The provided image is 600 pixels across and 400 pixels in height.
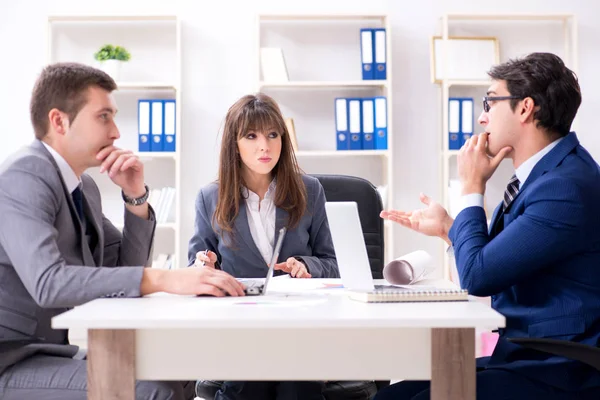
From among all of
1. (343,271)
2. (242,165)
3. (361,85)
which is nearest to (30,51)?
(361,85)

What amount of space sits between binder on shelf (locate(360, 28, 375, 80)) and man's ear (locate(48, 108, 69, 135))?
2.82 metres

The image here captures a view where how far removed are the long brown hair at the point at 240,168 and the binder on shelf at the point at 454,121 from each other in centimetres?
206

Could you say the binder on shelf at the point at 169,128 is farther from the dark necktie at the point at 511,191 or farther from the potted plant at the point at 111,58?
the dark necktie at the point at 511,191

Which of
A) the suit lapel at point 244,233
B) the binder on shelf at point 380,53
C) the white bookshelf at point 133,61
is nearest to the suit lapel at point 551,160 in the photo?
the suit lapel at point 244,233

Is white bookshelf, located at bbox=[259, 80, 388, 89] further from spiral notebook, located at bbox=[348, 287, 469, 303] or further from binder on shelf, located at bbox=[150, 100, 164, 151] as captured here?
spiral notebook, located at bbox=[348, 287, 469, 303]

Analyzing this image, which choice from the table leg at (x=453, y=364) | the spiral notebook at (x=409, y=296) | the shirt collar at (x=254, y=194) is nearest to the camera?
the table leg at (x=453, y=364)

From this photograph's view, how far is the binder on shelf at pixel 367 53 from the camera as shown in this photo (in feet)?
15.1

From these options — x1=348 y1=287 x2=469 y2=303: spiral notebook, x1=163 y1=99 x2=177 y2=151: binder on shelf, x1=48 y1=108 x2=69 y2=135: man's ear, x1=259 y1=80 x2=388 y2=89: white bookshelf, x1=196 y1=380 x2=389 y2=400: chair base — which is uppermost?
x1=259 y1=80 x2=388 y2=89: white bookshelf

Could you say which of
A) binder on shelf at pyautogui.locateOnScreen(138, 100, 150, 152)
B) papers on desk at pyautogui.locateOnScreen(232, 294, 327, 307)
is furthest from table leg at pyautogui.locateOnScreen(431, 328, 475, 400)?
binder on shelf at pyautogui.locateOnScreen(138, 100, 150, 152)

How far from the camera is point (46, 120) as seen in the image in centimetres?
202

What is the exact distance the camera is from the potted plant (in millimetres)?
4586

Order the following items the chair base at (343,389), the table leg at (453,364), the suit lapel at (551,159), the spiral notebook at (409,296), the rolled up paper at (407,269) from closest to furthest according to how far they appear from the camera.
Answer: the table leg at (453,364) → the spiral notebook at (409,296) → the suit lapel at (551,159) → the rolled up paper at (407,269) → the chair base at (343,389)

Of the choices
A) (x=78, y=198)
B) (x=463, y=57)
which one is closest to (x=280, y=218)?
(x=78, y=198)

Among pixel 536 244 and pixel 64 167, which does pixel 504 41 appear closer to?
pixel 536 244
